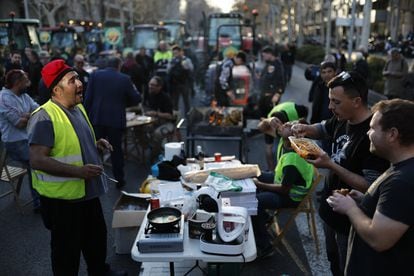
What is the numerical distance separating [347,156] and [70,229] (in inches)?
84.5

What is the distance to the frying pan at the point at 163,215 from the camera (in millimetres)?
2777

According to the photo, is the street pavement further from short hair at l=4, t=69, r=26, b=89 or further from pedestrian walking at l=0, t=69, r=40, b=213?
short hair at l=4, t=69, r=26, b=89

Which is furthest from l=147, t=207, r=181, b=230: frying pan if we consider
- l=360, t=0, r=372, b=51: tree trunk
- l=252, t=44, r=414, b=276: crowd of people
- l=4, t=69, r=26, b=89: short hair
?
l=360, t=0, r=372, b=51: tree trunk

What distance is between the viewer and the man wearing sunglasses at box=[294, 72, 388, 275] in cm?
255

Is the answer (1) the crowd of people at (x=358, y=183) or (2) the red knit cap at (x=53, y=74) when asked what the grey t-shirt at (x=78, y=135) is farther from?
(1) the crowd of people at (x=358, y=183)

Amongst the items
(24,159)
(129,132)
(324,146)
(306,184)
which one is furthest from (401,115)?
(129,132)

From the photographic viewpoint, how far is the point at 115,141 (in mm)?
5941

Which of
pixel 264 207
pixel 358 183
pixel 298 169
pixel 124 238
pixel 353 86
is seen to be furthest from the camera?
pixel 124 238

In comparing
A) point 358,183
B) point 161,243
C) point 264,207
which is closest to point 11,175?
point 264,207

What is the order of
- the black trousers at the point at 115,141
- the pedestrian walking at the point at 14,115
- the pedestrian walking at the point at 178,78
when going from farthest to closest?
the pedestrian walking at the point at 178,78 < the black trousers at the point at 115,141 < the pedestrian walking at the point at 14,115

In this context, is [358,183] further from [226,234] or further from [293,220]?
[293,220]

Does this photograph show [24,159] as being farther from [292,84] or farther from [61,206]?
[292,84]

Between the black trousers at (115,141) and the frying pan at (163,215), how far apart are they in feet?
10.1

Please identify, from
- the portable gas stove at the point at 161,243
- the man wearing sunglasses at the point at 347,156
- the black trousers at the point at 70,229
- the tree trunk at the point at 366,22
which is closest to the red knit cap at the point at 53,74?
the black trousers at the point at 70,229
